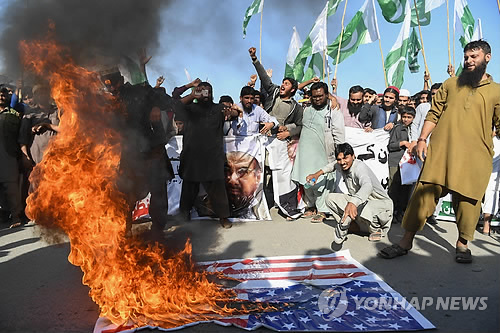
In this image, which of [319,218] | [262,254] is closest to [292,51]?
[319,218]

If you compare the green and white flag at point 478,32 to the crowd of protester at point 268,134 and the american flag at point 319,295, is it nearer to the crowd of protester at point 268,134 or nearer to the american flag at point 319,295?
the crowd of protester at point 268,134

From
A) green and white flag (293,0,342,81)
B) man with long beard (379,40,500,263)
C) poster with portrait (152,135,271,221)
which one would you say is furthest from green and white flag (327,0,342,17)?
man with long beard (379,40,500,263)

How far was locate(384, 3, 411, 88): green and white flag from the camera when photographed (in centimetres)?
991

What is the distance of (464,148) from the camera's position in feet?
12.9

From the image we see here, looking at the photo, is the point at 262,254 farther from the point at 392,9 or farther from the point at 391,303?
the point at 392,9

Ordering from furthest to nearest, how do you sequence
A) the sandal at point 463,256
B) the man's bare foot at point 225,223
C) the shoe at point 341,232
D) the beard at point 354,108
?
the beard at point 354,108 → the man's bare foot at point 225,223 → the shoe at point 341,232 → the sandal at point 463,256

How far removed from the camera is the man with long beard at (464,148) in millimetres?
3883

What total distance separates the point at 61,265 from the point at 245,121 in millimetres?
3646

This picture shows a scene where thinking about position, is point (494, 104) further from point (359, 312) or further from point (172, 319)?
point (172, 319)

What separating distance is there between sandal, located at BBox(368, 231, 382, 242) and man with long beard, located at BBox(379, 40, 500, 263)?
820mm

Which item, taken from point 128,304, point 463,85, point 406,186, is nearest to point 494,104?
point 463,85

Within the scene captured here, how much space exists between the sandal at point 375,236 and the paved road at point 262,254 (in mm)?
81

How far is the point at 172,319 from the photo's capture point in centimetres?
276

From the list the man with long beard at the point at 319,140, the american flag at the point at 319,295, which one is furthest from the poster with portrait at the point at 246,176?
the american flag at the point at 319,295
